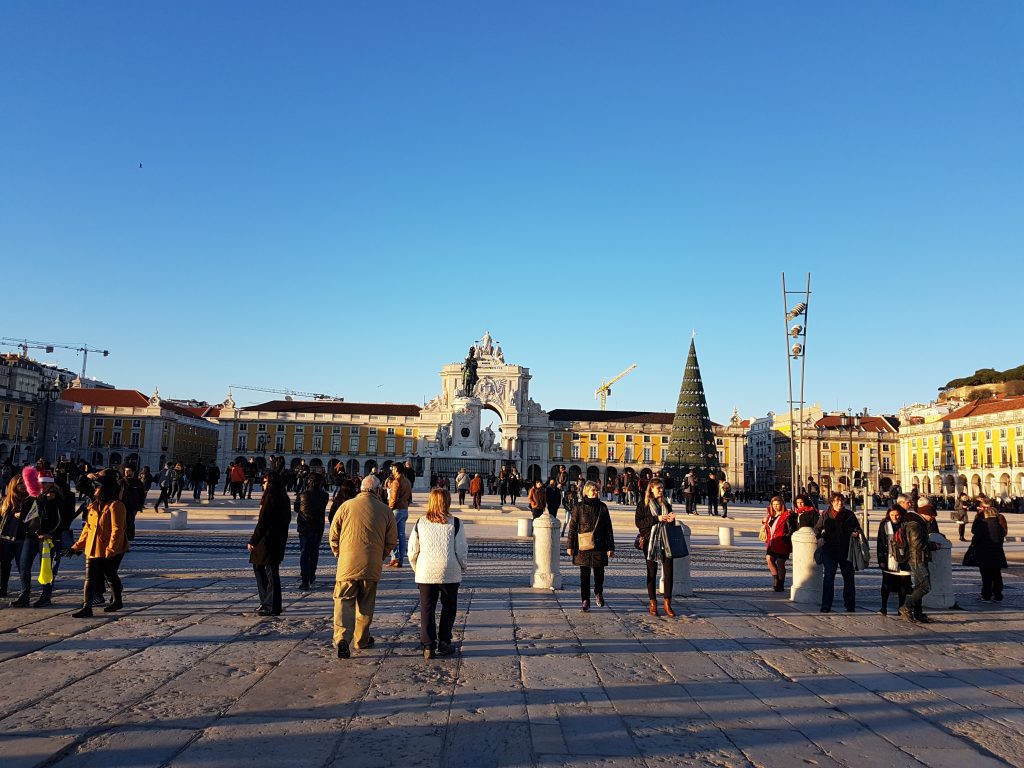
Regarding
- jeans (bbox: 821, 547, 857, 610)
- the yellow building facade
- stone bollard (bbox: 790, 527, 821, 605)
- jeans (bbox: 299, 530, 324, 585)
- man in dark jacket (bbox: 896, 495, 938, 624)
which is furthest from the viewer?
the yellow building facade

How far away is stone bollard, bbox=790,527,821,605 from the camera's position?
8.77m

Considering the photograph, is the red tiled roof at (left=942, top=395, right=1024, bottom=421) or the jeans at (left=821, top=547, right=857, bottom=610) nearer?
the jeans at (left=821, top=547, right=857, bottom=610)

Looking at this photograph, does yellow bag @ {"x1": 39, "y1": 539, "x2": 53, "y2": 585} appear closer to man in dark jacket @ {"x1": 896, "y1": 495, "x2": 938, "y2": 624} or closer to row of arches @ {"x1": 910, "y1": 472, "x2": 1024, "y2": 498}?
man in dark jacket @ {"x1": 896, "y1": 495, "x2": 938, "y2": 624}

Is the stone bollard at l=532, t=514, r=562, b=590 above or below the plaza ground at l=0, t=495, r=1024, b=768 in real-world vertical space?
above

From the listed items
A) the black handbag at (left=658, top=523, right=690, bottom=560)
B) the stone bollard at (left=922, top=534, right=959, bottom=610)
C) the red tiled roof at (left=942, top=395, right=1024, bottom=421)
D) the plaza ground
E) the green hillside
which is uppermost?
the green hillside

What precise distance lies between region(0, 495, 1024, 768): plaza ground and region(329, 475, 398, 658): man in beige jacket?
22cm

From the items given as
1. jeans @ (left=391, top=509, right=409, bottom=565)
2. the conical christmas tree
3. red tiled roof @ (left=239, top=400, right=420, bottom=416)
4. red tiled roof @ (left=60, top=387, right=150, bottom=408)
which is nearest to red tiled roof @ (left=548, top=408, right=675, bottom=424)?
red tiled roof @ (left=239, top=400, right=420, bottom=416)

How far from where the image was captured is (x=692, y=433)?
1932 inches

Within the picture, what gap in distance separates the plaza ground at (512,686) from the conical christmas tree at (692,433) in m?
40.4

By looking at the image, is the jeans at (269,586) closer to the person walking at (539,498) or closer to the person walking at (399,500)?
the person walking at (399,500)

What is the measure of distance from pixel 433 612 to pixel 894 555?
16.7 feet

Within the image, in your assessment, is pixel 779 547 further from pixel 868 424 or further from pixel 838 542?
pixel 868 424

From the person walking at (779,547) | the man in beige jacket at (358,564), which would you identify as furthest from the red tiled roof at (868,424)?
the man in beige jacket at (358,564)

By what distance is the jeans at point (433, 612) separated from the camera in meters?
5.58
